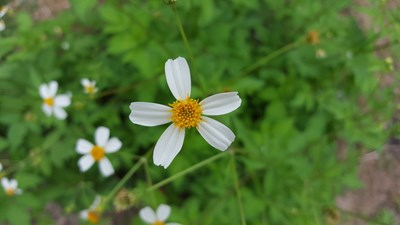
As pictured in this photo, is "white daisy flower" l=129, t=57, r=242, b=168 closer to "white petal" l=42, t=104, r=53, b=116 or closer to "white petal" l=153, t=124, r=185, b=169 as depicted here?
"white petal" l=153, t=124, r=185, b=169

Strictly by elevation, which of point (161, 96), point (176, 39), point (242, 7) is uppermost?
point (242, 7)

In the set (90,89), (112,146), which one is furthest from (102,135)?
(90,89)

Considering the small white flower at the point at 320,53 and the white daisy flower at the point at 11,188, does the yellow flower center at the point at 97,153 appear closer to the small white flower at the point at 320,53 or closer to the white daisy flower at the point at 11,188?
the white daisy flower at the point at 11,188

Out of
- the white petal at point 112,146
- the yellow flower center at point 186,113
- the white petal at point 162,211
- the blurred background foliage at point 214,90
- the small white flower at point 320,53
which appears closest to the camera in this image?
the yellow flower center at point 186,113

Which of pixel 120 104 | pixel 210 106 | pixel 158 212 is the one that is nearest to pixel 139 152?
pixel 120 104

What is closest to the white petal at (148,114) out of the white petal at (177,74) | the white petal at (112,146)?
the white petal at (177,74)

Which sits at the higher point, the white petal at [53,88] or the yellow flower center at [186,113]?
the white petal at [53,88]

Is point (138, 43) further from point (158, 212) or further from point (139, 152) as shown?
point (158, 212)
